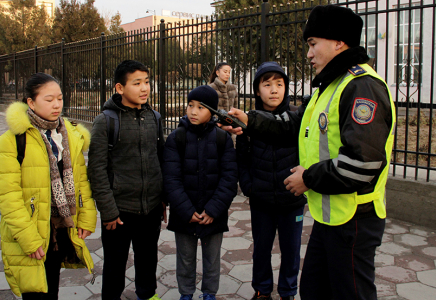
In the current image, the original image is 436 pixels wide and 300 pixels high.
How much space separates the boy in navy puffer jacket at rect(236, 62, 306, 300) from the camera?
108 inches

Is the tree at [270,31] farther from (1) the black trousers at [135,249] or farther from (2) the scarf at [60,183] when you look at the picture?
(2) the scarf at [60,183]

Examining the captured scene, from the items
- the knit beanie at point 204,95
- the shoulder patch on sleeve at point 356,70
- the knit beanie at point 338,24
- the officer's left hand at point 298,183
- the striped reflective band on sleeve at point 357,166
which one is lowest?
the officer's left hand at point 298,183

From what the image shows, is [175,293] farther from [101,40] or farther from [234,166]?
[101,40]

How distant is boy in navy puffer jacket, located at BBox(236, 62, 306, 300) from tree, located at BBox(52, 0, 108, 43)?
56.3ft

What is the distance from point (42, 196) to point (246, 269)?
75.8 inches

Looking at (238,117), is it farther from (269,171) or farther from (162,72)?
(162,72)

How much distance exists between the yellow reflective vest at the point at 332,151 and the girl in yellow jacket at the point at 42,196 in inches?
58.9

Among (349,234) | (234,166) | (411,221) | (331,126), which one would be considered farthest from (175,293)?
(411,221)

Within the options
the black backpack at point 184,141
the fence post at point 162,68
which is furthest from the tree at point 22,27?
the black backpack at point 184,141

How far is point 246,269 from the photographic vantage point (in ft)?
11.1

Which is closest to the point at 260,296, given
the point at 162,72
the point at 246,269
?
the point at 246,269

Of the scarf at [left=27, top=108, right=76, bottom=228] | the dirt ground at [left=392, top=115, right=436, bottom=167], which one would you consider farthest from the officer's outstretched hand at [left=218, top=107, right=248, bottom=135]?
the dirt ground at [left=392, top=115, right=436, bottom=167]

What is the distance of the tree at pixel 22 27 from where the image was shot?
72.0ft

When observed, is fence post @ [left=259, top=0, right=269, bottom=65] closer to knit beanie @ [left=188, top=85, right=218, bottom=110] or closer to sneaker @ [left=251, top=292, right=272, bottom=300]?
knit beanie @ [left=188, top=85, right=218, bottom=110]
